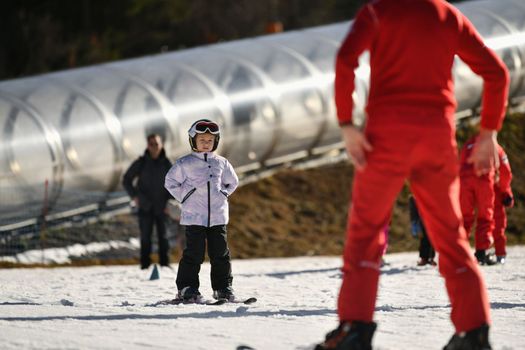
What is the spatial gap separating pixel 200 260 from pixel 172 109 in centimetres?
1166

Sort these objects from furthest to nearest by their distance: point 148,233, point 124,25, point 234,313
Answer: point 124,25 → point 148,233 → point 234,313

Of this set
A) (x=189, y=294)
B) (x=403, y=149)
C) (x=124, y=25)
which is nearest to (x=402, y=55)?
(x=403, y=149)

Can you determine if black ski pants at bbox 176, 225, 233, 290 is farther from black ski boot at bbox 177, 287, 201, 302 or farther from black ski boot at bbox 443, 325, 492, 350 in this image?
black ski boot at bbox 443, 325, 492, 350

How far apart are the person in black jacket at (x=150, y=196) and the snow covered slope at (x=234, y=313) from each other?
3.72ft

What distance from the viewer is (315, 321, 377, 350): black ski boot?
A: 14.7ft

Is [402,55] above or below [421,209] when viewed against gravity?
above

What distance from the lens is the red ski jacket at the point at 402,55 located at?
4.55 m

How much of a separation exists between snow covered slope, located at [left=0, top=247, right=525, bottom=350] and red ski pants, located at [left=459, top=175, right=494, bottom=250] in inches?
15.1

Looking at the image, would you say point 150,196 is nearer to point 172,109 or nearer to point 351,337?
point 172,109

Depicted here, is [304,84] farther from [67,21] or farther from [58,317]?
[67,21]

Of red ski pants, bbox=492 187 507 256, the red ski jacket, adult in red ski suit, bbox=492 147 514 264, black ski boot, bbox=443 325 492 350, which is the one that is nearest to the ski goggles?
the red ski jacket

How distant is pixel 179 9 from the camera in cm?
4172

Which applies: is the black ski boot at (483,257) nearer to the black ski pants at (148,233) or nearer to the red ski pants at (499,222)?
the red ski pants at (499,222)

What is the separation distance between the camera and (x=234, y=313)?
21.8 feet
